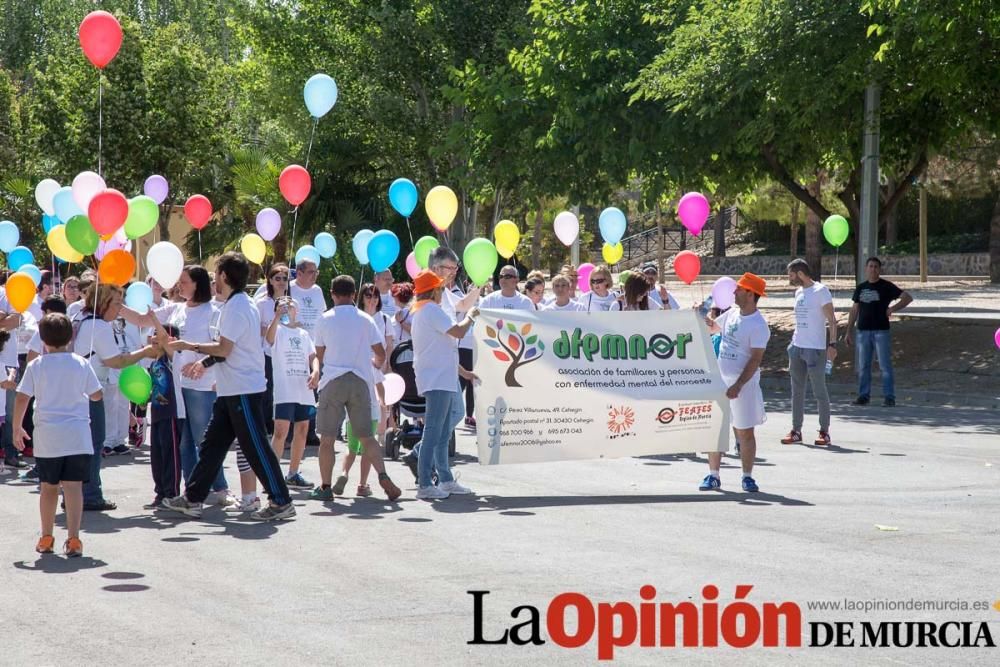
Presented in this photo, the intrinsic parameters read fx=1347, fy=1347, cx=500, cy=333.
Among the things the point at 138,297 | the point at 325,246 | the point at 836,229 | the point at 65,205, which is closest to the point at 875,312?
the point at 836,229

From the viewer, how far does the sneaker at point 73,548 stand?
791 cm

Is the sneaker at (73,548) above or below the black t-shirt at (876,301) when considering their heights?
below

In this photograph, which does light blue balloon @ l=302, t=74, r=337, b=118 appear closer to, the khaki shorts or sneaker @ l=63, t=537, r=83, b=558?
the khaki shorts

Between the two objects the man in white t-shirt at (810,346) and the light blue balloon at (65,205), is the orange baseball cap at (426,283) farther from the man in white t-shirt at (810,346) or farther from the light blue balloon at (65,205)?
the man in white t-shirt at (810,346)

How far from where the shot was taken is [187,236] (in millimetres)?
34469

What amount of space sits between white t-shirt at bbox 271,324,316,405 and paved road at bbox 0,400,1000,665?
0.92 metres

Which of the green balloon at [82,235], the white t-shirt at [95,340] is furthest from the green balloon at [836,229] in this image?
the white t-shirt at [95,340]

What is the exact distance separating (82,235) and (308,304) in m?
3.03

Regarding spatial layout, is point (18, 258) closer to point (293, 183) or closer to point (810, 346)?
point (293, 183)

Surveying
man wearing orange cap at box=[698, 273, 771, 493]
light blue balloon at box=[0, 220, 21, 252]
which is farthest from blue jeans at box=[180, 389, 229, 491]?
light blue balloon at box=[0, 220, 21, 252]

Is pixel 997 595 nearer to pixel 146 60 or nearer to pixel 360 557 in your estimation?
pixel 360 557

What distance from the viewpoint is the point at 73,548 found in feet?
26.0

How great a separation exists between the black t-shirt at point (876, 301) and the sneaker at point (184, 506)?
10.2 metres

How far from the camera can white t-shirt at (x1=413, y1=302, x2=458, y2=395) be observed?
9.91m
